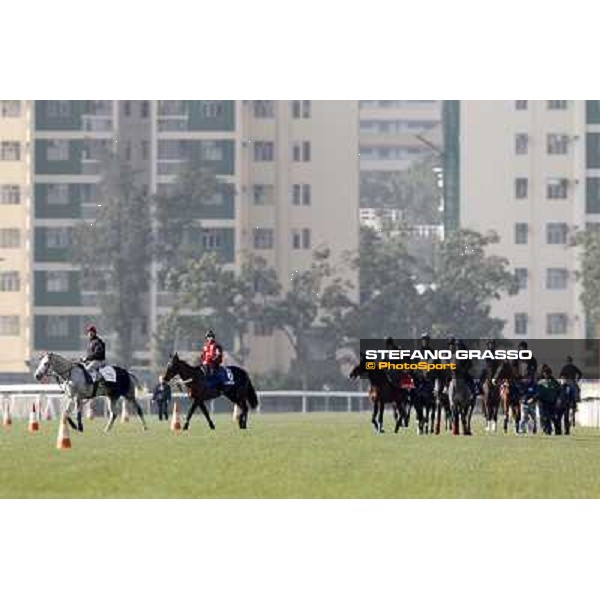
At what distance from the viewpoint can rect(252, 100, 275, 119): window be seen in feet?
456

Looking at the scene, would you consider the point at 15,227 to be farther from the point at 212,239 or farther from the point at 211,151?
the point at 211,151

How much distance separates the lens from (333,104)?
142125 millimetres

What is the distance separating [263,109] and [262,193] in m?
4.32

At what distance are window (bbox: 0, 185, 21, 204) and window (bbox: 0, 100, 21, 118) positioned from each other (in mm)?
3837

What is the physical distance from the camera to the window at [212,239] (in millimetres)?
139500

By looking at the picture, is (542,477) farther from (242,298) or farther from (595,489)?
(242,298)

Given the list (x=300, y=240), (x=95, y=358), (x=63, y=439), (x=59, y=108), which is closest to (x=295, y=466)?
(x=63, y=439)

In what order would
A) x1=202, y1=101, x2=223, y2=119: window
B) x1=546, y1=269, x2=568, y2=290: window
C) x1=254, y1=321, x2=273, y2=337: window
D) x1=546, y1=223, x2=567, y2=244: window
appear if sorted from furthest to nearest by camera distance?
x1=546, y1=269, x2=568, y2=290: window
x1=546, y1=223, x2=567, y2=244: window
x1=202, y1=101, x2=223, y2=119: window
x1=254, y1=321, x2=273, y2=337: window

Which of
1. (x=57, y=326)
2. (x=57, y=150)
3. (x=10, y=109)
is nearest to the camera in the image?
(x=57, y=326)

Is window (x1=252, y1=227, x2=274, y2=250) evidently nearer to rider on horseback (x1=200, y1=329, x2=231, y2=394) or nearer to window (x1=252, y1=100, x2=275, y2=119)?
window (x1=252, y1=100, x2=275, y2=119)

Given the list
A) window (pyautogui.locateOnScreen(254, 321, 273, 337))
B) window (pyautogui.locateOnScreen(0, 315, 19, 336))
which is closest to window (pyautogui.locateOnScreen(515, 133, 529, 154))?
window (pyautogui.locateOnScreen(254, 321, 273, 337))

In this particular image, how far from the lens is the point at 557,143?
145 m

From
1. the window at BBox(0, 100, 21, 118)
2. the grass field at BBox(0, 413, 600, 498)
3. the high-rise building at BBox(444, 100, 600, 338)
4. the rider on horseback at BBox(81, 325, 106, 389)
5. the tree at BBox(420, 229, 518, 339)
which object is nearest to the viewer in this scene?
the grass field at BBox(0, 413, 600, 498)

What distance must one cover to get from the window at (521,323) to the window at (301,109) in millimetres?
15875
